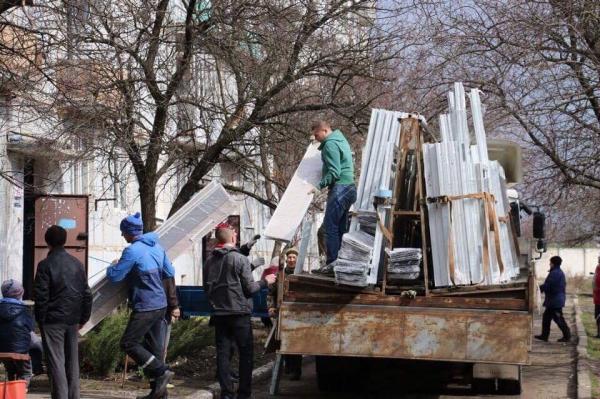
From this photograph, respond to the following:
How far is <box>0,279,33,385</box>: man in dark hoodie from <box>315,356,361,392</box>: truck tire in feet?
11.1

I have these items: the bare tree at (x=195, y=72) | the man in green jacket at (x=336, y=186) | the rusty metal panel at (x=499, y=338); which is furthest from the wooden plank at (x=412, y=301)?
the bare tree at (x=195, y=72)

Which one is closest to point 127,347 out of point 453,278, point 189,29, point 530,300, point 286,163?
point 453,278

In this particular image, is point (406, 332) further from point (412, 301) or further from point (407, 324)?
point (412, 301)

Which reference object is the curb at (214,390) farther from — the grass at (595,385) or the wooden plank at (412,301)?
the grass at (595,385)

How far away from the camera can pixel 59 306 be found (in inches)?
345

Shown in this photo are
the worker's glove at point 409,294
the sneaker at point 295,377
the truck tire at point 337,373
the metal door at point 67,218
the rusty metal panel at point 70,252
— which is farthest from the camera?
the rusty metal panel at point 70,252

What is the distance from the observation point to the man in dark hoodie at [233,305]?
32.3 feet

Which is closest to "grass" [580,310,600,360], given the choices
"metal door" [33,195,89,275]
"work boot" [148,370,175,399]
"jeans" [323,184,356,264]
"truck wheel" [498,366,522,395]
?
"truck wheel" [498,366,522,395]

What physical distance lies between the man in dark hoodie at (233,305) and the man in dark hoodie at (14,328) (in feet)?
6.15

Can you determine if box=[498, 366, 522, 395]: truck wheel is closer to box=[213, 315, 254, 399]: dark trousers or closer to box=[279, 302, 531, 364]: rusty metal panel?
box=[279, 302, 531, 364]: rusty metal panel

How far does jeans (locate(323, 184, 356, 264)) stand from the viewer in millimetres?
10477

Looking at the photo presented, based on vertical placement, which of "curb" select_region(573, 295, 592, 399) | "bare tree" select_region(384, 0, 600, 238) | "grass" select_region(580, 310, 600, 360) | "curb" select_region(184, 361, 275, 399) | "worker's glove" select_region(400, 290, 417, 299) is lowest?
"grass" select_region(580, 310, 600, 360)

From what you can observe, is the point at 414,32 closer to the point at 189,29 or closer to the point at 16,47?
the point at 189,29

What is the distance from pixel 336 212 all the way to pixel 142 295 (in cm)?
233
